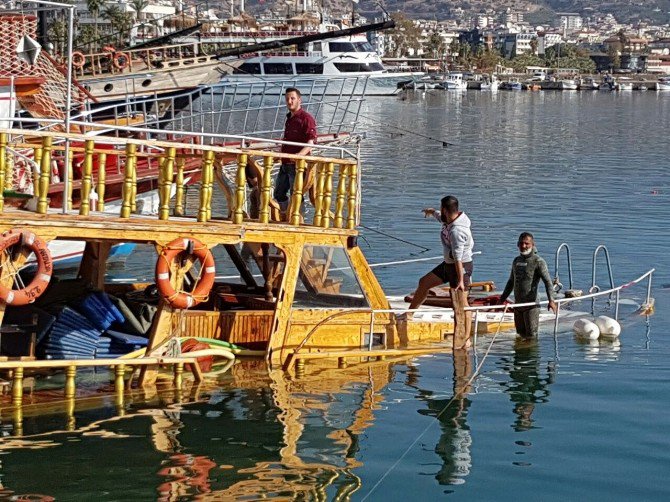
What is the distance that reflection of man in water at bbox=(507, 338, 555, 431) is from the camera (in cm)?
1410

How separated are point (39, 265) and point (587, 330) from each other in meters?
8.65

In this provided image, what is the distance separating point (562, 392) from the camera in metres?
15.2

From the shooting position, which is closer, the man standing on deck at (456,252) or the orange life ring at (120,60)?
the man standing on deck at (456,252)

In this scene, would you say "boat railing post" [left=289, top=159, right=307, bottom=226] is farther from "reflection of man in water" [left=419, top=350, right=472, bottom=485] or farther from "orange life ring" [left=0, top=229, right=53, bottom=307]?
"orange life ring" [left=0, top=229, right=53, bottom=307]

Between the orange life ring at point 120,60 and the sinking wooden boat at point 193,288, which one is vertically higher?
the orange life ring at point 120,60

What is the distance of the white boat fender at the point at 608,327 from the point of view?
1809 centimetres

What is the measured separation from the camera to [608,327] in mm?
18094

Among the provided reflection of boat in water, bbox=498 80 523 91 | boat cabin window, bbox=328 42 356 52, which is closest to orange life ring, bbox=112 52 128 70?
boat cabin window, bbox=328 42 356 52

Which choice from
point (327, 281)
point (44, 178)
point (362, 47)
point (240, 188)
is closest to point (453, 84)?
point (362, 47)

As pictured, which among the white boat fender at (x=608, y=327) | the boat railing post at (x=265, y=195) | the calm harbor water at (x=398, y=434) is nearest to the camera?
the calm harbor water at (x=398, y=434)

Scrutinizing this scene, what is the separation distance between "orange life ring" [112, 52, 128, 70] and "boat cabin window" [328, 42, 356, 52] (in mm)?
70848

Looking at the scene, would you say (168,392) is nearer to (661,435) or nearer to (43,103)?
(661,435)

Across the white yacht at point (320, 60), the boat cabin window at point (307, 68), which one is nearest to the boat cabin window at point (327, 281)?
the white yacht at point (320, 60)

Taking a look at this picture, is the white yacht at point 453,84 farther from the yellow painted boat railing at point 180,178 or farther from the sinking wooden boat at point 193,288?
the yellow painted boat railing at point 180,178
